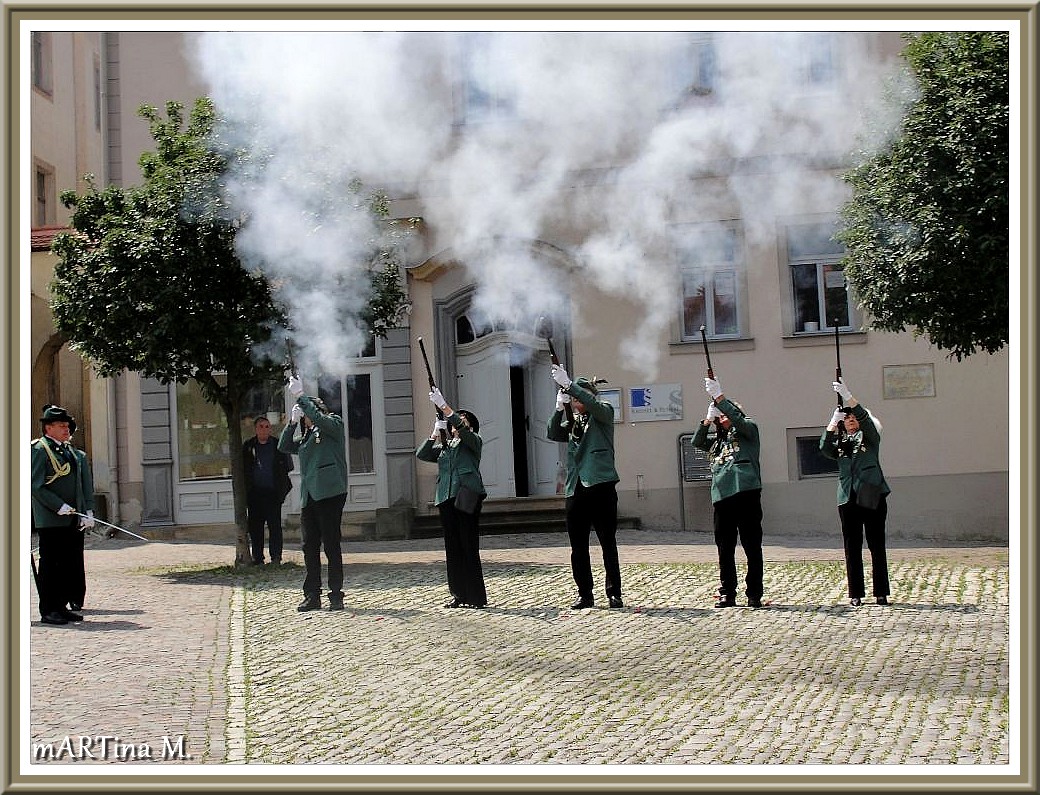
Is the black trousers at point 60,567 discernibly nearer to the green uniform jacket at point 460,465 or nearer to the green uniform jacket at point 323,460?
the green uniform jacket at point 323,460

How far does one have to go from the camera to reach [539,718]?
6133 millimetres

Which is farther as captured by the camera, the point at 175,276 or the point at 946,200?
the point at 175,276

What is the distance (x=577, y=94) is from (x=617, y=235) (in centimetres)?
196

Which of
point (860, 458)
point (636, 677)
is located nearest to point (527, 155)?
point (860, 458)

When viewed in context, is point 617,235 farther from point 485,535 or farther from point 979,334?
point 485,535

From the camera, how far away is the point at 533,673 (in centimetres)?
715

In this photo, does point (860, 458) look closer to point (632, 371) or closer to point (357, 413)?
point (632, 371)

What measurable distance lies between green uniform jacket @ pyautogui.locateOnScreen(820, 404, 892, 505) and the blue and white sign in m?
5.13

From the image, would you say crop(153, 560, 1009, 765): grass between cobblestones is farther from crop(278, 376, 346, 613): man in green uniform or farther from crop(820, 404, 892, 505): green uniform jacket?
crop(820, 404, 892, 505): green uniform jacket

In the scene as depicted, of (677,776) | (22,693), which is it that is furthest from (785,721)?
(22,693)

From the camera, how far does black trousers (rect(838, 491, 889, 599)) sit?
9094 millimetres

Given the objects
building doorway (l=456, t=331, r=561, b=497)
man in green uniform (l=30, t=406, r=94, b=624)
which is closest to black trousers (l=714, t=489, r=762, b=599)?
man in green uniform (l=30, t=406, r=94, b=624)

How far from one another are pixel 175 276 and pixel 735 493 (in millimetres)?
4986

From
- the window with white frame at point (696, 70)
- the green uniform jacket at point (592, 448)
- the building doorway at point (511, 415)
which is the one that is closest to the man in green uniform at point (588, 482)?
the green uniform jacket at point (592, 448)
